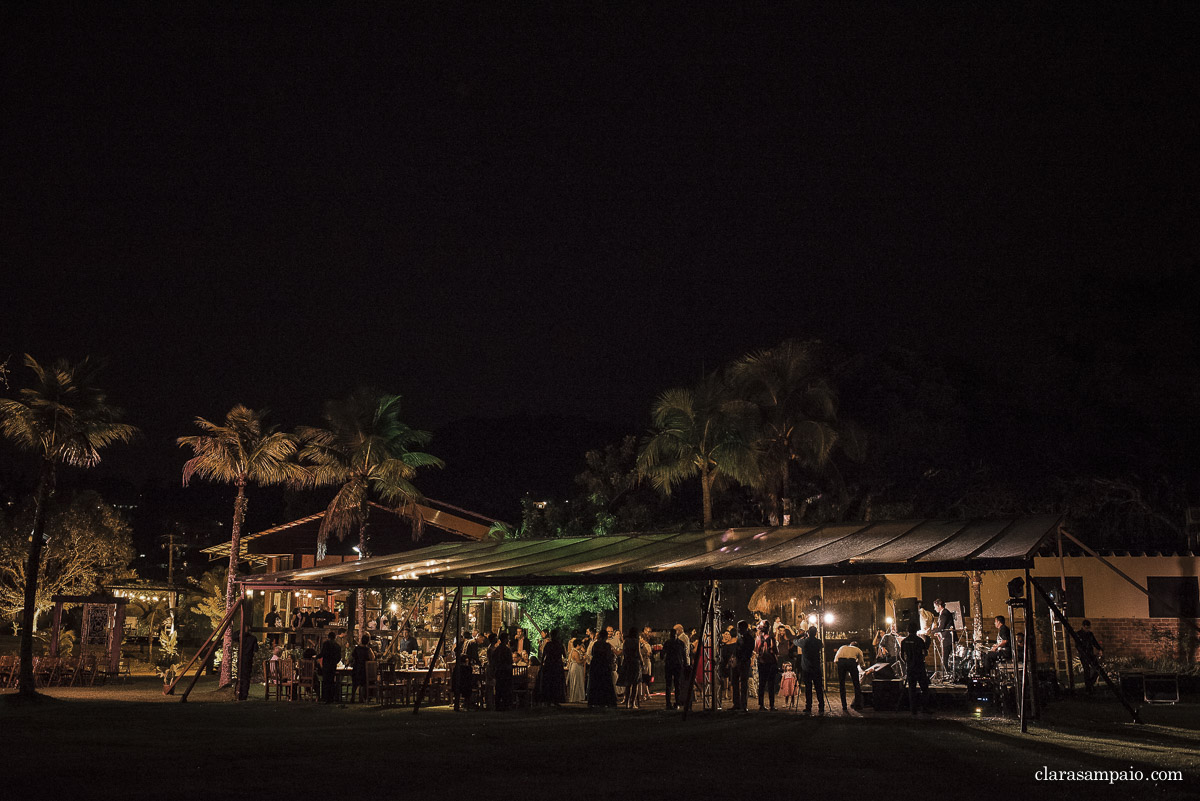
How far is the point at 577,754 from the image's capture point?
11.7 m

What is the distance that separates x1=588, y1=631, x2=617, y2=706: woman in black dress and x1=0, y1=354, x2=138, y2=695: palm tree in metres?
12.2

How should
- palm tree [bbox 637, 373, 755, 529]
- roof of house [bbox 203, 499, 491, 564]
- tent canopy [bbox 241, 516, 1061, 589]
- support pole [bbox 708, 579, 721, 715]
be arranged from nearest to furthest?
1. tent canopy [bbox 241, 516, 1061, 589]
2. support pole [bbox 708, 579, 721, 715]
3. palm tree [bbox 637, 373, 755, 529]
4. roof of house [bbox 203, 499, 491, 564]

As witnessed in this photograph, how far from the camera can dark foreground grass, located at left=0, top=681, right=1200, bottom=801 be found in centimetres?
916

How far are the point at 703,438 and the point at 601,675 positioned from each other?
9429mm

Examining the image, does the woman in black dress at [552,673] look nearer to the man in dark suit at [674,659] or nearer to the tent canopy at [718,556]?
the tent canopy at [718,556]

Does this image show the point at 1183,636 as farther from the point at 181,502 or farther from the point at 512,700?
the point at 181,502

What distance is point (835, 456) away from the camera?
1363 inches

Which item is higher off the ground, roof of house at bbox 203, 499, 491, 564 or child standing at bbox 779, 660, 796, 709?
roof of house at bbox 203, 499, 491, 564

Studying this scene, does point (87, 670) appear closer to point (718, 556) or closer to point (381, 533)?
point (381, 533)

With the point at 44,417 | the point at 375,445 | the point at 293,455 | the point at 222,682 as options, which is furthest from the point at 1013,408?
the point at 44,417

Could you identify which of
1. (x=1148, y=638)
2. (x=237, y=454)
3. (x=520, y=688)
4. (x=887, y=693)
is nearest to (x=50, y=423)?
(x=237, y=454)

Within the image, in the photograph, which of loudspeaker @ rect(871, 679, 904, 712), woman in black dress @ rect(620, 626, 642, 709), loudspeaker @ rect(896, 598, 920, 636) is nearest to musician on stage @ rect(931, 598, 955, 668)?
loudspeaker @ rect(871, 679, 904, 712)

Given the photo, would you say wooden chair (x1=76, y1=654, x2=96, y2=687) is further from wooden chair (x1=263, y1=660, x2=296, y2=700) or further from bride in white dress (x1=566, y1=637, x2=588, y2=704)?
bride in white dress (x1=566, y1=637, x2=588, y2=704)

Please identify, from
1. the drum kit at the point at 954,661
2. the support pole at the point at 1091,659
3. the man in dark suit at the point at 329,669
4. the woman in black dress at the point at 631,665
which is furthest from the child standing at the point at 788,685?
the man in dark suit at the point at 329,669
